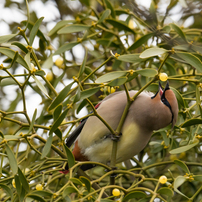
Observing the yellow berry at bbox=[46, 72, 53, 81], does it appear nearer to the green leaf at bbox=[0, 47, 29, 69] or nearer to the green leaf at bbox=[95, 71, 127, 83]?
the green leaf at bbox=[0, 47, 29, 69]

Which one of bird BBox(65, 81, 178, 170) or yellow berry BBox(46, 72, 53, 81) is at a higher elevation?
yellow berry BBox(46, 72, 53, 81)

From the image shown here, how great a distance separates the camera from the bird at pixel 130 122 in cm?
160

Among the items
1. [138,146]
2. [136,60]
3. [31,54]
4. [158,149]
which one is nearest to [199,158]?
[158,149]

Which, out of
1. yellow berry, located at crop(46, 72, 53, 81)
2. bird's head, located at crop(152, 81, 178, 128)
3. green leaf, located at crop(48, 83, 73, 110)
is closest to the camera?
green leaf, located at crop(48, 83, 73, 110)

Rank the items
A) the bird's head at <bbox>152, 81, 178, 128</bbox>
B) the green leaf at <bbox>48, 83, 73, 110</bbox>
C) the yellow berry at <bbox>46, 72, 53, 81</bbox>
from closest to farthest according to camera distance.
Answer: the green leaf at <bbox>48, 83, 73, 110</bbox>, the bird's head at <bbox>152, 81, 178, 128</bbox>, the yellow berry at <bbox>46, 72, 53, 81</bbox>

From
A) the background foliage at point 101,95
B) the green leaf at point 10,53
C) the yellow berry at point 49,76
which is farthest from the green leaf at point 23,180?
the yellow berry at point 49,76

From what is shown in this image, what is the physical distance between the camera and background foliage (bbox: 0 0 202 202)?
1.26 m

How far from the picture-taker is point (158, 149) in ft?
6.09

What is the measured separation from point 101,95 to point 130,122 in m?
0.30

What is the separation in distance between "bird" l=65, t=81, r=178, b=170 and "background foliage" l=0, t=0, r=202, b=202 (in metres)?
0.06

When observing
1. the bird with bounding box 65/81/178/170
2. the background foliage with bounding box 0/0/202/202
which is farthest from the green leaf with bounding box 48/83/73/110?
the bird with bounding box 65/81/178/170

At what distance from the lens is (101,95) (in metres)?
1.88

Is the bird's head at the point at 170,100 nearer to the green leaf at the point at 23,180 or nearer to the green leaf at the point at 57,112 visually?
the green leaf at the point at 57,112

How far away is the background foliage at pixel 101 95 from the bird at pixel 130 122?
55 millimetres
